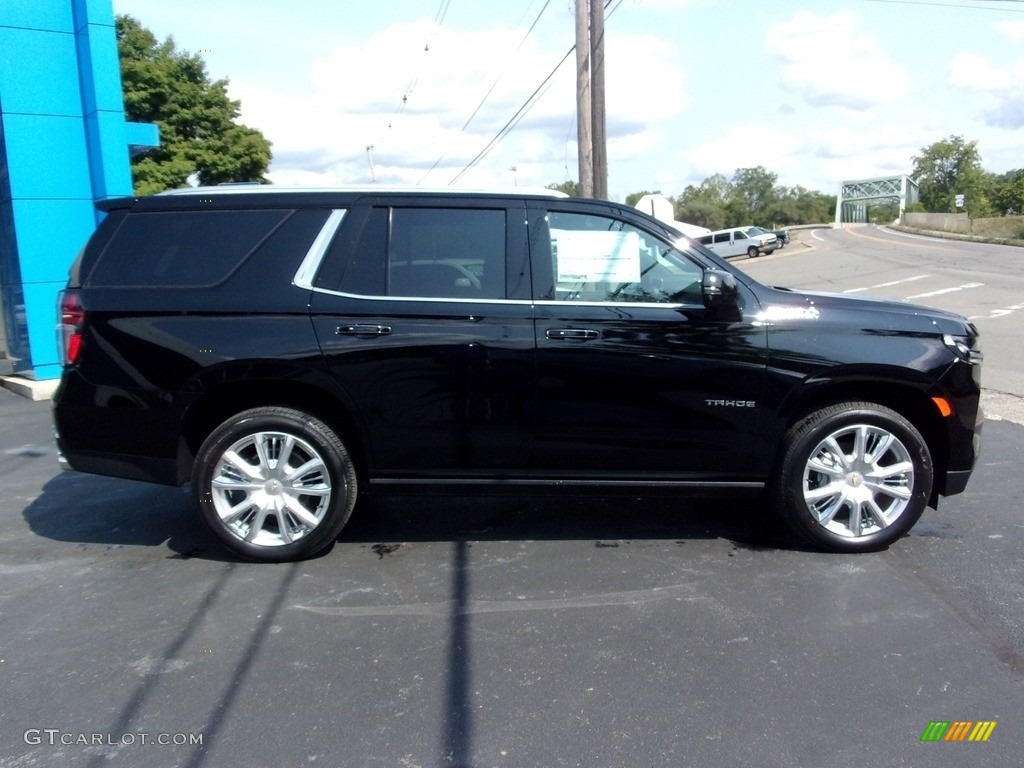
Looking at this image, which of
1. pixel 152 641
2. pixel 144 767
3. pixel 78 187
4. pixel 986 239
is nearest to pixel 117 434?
pixel 152 641

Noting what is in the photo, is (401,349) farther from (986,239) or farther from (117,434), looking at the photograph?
(986,239)

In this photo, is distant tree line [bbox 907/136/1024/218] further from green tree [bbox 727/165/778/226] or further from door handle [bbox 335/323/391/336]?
door handle [bbox 335/323/391/336]

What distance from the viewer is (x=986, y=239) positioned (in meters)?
49.1

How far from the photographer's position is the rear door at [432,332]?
4.64m

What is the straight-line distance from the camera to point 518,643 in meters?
3.86

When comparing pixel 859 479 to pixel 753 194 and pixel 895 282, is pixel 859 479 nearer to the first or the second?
pixel 895 282

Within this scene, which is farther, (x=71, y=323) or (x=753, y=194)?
(x=753, y=194)

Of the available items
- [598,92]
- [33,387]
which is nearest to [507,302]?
[33,387]

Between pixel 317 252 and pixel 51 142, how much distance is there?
823 centimetres

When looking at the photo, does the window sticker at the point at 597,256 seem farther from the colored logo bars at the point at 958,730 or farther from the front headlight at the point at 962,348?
the colored logo bars at the point at 958,730

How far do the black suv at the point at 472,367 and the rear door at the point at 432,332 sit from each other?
0.01 m

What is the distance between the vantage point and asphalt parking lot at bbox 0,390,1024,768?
10.3 ft

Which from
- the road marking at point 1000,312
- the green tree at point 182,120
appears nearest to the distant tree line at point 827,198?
the green tree at point 182,120

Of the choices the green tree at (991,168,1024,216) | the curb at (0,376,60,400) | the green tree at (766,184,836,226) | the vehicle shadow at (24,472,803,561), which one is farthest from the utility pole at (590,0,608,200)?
the green tree at (766,184,836,226)
